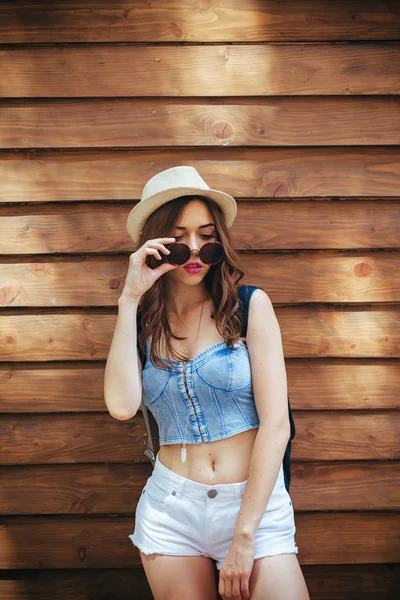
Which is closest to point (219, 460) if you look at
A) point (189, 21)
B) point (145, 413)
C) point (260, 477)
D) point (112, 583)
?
point (260, 477)

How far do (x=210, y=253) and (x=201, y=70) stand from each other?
40.6 inches

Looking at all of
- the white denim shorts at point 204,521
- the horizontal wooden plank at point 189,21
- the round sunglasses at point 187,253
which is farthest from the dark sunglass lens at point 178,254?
the horizontal wooden plank at point 189,21

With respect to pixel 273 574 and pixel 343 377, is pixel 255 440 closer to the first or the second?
pixel 273 574

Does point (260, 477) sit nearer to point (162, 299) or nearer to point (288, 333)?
point (162, 299)

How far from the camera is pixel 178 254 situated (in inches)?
79.0

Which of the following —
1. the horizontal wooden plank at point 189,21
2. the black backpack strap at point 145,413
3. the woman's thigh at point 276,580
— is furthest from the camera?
the horizontal wooden plank at point 189,21

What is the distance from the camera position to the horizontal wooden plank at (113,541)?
8.96ft

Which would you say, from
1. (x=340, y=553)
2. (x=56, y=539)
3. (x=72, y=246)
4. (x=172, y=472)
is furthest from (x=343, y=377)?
(x=56, y=539)

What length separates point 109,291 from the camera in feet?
8.78

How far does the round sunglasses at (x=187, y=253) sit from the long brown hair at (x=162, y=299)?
0.08 meters

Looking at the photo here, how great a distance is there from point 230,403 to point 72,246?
1.10m

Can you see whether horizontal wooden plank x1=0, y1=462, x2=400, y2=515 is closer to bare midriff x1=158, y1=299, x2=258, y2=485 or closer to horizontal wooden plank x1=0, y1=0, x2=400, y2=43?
bare midriff x1=158, y1=299, x2=258, y2=485

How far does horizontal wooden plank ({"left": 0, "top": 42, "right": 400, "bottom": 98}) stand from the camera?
8.52ft

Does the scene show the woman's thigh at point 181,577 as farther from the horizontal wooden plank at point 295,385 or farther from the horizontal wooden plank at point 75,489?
the horizontal wooden plank at point 295,385
